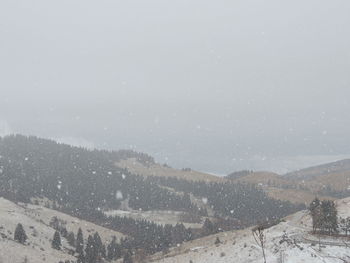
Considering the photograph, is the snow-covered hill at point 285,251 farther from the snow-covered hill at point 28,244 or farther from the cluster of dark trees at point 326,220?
the snow-covered hill at point 28,244

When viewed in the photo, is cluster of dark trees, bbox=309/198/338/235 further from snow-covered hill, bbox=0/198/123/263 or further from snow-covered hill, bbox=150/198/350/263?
snow-covered hill, bbox=0/198/123/263

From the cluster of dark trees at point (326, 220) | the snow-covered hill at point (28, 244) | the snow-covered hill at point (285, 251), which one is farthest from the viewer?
the snow-covered hill at point (28, 244)

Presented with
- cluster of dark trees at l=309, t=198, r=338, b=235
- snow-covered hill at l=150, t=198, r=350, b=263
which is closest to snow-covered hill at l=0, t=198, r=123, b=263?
snow-covered hill at l=150, t=198, r=350, b=263

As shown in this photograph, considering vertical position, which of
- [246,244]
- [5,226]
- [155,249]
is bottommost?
[155,249]

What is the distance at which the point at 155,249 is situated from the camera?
6821 inches

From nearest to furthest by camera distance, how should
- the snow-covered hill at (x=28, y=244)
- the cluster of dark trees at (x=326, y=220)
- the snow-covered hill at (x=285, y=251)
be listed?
the snow-covered hill at (x=285, y=251), the cluster of dark trees at (x=326, y=220), the snow-covered hill at (x=28, y=244)

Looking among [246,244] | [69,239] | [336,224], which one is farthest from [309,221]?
[69,239]

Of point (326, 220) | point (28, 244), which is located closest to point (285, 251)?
point (326, 220)

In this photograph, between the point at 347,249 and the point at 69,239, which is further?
the point at 69,239

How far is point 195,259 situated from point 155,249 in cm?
11113

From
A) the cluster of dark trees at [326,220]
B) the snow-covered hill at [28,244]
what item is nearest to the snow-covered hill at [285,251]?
the cluster of dark trees at [326,220]

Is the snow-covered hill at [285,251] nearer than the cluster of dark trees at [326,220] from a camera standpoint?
Yes

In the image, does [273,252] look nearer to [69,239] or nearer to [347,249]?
[347,249]

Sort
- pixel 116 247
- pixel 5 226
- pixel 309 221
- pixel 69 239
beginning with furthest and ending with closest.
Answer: pixel 69 239, pixel 116 247, pixel 5 226, pixel 309 221
